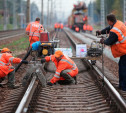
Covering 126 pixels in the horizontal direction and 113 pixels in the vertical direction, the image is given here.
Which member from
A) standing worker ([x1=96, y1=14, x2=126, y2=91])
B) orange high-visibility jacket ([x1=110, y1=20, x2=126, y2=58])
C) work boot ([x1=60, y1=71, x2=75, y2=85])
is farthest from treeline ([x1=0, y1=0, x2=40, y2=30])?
orange high-visibility jacket ([x1=110, y1=20, x2=126, y2=58])

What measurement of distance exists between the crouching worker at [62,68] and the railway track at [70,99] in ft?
0.75

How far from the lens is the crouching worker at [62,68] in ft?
20.6

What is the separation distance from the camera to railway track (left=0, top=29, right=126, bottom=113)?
4.55 m

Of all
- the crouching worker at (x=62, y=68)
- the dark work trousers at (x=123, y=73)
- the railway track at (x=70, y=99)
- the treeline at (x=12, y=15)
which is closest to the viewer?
the railway track at (x=70, y=99)

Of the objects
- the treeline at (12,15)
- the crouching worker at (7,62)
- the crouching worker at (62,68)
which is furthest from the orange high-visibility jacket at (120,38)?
the treeline at (12,15)

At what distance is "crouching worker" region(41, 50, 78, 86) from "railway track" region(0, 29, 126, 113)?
0.75 feet

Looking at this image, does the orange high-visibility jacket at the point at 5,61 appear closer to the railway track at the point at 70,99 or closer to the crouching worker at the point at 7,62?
the crouching worker at the point at 7,62

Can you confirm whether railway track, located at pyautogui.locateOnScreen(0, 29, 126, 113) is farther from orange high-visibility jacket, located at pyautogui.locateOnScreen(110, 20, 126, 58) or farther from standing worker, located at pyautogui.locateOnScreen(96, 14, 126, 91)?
orange high-visibility jacket, located at pyautogui.locateOnScreen(110, 20, 126, 58)

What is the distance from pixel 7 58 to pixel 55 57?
1.31m

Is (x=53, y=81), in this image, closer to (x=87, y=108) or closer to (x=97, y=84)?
(x=97, y=84)

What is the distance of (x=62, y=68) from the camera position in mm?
6371

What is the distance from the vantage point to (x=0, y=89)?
6.33 meters

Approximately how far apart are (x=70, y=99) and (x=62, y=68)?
131 cm

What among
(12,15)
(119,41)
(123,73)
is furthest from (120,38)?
(12,15)
